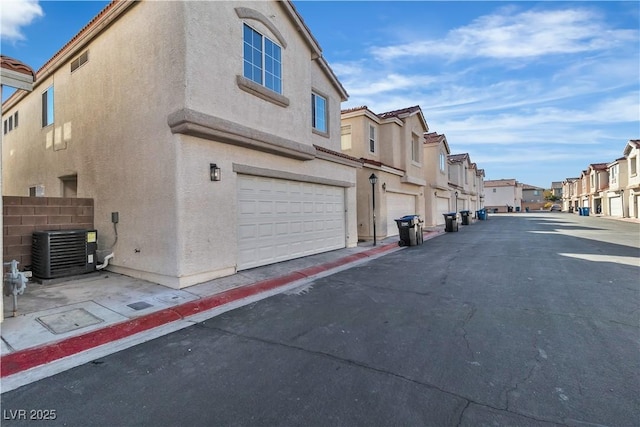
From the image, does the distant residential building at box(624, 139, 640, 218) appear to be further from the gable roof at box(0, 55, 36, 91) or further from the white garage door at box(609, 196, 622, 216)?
the gable roof at box(0, 55, 36, 91)

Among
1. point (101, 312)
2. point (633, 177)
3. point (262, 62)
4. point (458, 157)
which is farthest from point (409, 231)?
point (633, 177)

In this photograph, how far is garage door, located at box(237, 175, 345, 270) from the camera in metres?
8.15

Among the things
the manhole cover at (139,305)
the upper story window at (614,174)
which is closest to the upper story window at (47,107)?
the manhole cover at (139,305)

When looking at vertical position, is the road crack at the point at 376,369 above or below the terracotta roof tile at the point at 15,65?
below

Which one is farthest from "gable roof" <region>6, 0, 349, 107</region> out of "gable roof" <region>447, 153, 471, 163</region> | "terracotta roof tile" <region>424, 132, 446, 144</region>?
"gable roof" <region>447, 153, 471, 163</region>

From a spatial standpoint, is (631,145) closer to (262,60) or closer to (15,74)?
(262,60)

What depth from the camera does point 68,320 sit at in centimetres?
478

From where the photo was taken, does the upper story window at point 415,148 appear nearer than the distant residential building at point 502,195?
Yes

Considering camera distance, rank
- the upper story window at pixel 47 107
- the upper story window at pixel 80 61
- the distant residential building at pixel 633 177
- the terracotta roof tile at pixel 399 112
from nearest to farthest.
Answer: the upper story window at pixel 80 61 < the upper story window at pixel 47 107 < the terracotta roof tile at pixel 399 112 < the distant residential building at pixel 633 177

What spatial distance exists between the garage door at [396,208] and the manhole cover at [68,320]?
45.0ft

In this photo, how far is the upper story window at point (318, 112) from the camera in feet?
40.1

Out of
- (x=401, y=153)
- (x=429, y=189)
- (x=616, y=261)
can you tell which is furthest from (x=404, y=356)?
(x=429, y=189)

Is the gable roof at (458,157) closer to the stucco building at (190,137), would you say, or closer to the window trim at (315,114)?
the window trim at (315,114)

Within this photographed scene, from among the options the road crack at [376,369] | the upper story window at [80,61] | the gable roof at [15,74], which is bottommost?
the road crack at [376,369]
